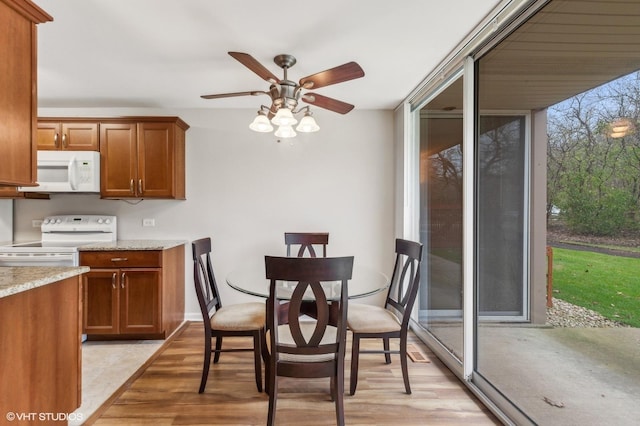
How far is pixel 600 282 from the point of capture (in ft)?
4.57

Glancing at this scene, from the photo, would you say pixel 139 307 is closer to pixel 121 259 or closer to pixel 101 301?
pixel 101 301

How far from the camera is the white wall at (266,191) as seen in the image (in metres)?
3.57

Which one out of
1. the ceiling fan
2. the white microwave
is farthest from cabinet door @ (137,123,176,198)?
the ceiling fan

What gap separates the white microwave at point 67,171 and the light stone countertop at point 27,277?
1801 mm

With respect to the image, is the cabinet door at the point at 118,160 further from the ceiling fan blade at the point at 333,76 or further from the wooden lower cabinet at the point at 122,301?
the ceiling fan blade at the point at 333,76

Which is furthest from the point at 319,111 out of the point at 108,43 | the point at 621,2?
the point at 621,2

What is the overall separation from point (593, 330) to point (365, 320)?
49.7 inches

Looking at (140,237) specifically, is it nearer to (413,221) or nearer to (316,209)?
(316,209)

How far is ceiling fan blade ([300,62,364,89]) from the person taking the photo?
1793 mm

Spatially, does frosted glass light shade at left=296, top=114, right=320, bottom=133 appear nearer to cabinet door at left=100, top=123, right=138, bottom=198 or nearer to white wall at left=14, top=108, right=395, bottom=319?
white wall at left=14, top=108, right=395, bottom=319

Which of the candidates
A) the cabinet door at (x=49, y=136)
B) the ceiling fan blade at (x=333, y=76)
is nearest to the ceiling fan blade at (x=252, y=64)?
the ceiling fan blade at (x=333, y=76)

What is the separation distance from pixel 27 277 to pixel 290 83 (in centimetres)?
175

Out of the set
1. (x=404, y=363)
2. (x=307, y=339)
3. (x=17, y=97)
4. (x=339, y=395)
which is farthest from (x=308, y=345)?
(x=17, y=97)

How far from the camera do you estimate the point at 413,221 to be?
338 cm
